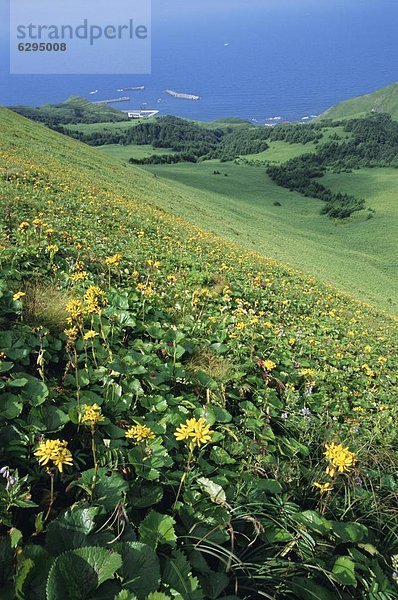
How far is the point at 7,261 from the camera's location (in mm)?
5562

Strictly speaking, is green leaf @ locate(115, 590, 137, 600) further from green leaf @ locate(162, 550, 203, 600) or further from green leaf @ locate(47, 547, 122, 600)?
green leaf @ locate(162, 550, 203, 600)

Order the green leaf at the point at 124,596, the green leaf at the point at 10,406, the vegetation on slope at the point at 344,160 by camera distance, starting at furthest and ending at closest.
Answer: the vegetation on slope at the point at 344,160 < the green leaf at the point at 10,406 < the green leaf at the point at 124,596

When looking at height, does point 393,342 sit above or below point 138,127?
below

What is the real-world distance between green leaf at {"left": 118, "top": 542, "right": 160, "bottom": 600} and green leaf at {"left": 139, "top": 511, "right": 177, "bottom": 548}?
0.23 m

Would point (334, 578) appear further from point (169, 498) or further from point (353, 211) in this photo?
point (353, 211)

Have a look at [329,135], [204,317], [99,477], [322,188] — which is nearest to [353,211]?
[322,188]

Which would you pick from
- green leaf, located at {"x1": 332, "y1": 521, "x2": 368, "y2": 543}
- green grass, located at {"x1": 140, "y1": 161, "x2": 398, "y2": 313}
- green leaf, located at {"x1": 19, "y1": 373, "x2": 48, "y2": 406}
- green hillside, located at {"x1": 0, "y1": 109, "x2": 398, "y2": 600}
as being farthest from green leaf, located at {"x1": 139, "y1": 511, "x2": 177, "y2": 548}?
green grass, located at {"x1": 140, "y1": 161, "x2": 398, "y2": 313}

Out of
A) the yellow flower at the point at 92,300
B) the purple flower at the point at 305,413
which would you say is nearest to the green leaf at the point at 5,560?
the yellow flower at the point at 92,300

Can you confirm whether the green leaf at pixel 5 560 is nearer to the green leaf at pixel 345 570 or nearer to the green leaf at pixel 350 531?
the green leaf at pixel 345 570

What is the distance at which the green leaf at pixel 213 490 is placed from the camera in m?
2.56

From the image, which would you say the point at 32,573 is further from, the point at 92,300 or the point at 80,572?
the point at 92,300

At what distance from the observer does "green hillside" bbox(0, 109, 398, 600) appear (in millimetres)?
1990

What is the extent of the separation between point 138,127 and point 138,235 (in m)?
167

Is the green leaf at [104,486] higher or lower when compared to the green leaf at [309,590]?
higher
